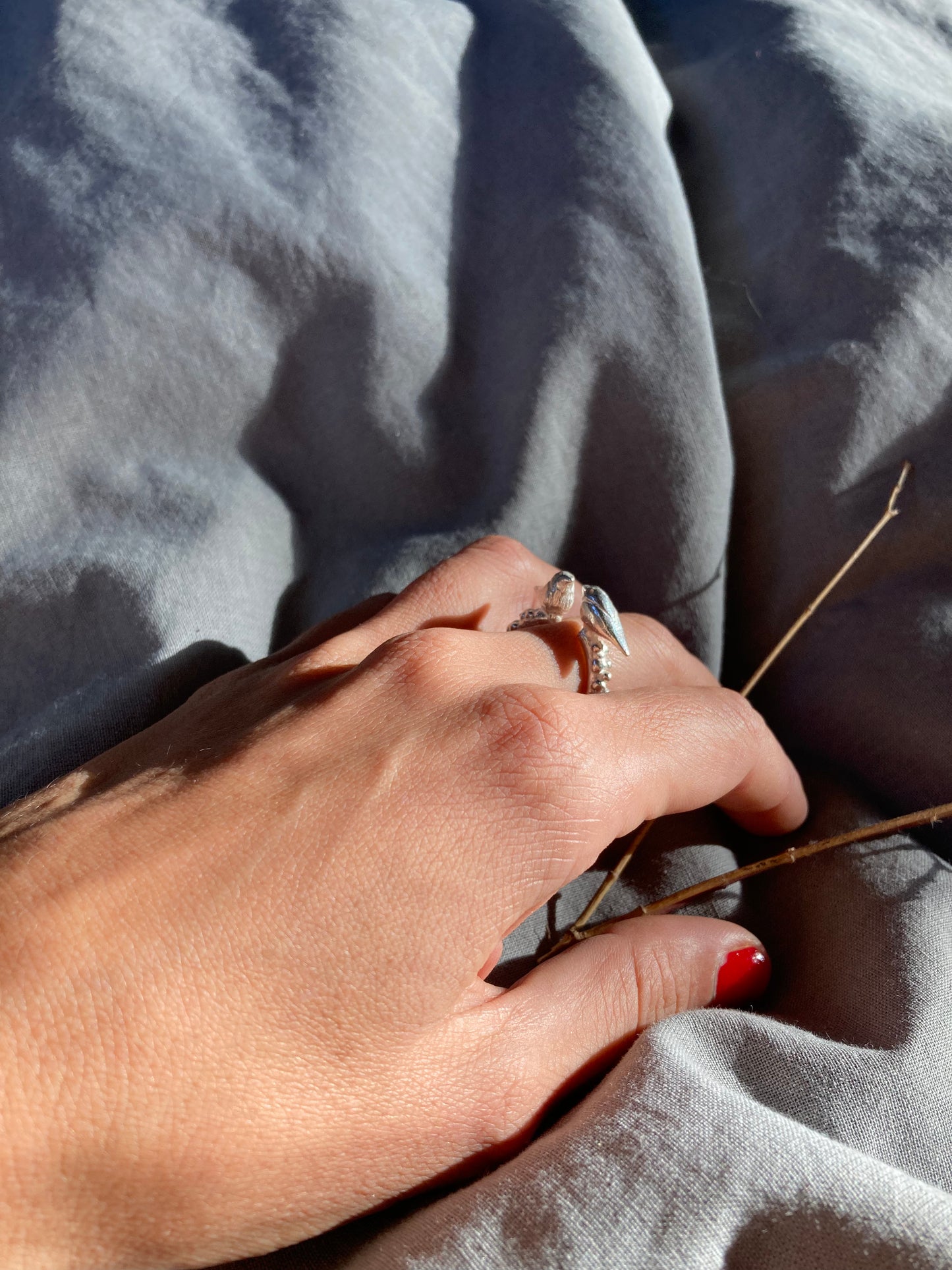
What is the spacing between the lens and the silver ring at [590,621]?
0.75 m

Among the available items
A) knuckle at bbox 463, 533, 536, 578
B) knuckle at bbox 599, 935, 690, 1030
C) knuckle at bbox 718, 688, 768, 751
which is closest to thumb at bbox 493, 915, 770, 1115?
knuckle at bbox 599, 935, 690, 1030

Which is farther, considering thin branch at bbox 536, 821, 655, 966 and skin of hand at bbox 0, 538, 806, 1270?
thin branch at bbox 536, 821, 655, 966

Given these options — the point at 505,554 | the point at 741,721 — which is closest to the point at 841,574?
the point at 741,721

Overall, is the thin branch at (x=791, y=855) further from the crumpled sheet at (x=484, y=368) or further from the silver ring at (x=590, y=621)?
the silver ring at (x=590, y=621)

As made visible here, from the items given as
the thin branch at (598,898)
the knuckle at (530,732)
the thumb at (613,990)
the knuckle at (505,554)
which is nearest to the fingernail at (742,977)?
the thumb at (613,990)

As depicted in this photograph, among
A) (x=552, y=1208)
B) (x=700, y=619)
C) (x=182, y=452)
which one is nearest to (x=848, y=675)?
(x=700, y=619)

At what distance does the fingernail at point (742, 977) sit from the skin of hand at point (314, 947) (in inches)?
0.4

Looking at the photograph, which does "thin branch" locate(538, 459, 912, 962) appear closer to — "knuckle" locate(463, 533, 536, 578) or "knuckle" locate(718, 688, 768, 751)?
"knuckle" locate(718, 688, 768, 751)

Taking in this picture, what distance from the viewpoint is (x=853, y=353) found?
822 millimetres

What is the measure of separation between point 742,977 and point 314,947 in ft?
1.10

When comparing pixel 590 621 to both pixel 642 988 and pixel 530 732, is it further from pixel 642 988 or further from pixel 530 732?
pixel 642 988

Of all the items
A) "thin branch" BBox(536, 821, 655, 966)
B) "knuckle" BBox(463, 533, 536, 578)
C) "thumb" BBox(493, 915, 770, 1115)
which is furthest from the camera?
"knuckle" BBox(463, 533, 536, 578)

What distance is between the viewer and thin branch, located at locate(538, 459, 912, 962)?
0.72 metres

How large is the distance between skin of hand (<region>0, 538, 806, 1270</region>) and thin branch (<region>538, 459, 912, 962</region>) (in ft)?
0.22
